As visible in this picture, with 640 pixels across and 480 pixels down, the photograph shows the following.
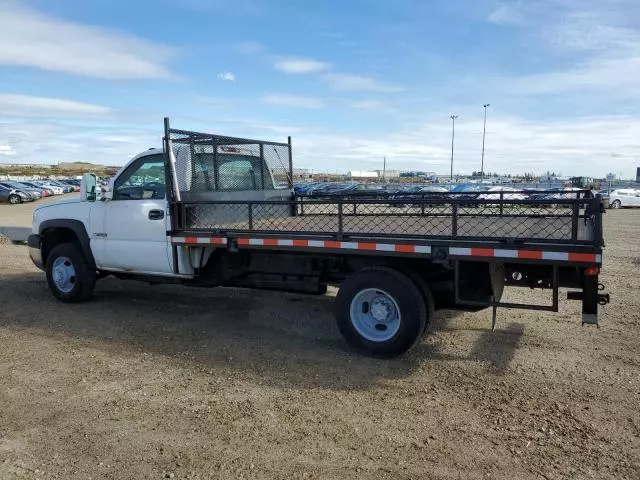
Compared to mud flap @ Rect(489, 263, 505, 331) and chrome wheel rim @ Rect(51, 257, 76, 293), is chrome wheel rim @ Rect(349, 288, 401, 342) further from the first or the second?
chrome wheel rim @ Rect(51, 257, 76, 293)

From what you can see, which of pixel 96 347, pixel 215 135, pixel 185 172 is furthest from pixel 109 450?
pixel 215 135

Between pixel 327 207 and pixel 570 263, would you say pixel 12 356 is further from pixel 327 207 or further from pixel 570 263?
pixel 570 263

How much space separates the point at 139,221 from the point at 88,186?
34.3 inches

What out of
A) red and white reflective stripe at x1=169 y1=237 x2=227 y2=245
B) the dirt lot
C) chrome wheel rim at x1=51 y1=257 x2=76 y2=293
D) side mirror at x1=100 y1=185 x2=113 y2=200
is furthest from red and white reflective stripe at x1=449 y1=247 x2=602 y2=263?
chrome wheel rim at x1=51 y1=257 x2=76 y2=293

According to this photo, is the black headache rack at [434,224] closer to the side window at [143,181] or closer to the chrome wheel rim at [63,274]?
the side window at [143,181]

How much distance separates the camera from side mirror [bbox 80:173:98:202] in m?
6.95

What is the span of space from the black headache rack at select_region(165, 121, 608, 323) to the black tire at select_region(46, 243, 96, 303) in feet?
6.09

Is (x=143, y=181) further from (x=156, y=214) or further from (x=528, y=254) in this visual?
(x=528, y=254)

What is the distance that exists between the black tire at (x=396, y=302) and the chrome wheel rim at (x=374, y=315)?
4cm

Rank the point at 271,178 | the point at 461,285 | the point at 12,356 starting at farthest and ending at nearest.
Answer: the point at 271,178 → the point at 12,356 → the point at 461,285

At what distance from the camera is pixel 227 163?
7.25 metres

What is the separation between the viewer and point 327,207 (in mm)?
6625

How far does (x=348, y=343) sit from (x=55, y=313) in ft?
13.1

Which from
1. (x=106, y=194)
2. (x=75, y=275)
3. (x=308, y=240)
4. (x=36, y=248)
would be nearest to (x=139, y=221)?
(x=106, y=194)
